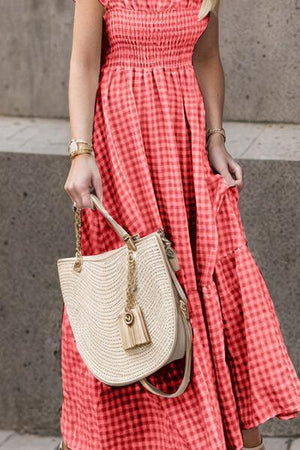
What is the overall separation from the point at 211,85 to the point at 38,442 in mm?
1694

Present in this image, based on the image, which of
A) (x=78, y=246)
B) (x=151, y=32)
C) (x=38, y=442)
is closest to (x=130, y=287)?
(x=78, y=246)

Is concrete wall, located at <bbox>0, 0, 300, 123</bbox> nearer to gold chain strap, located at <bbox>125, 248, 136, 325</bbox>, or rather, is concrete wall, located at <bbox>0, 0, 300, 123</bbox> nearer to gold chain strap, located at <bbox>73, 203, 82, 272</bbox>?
gold chain strap, located at <bbox>73, 203, 82, 272</bbox>

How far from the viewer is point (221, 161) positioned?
3650mm

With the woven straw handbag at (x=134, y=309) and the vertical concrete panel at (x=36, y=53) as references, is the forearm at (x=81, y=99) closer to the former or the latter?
the woven straw handbag at (x=134, y=309)

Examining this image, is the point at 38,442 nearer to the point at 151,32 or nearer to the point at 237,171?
the point at 237,171

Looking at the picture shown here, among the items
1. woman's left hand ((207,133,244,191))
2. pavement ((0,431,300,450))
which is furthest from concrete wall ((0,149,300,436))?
woman's left hand ((207,133,244,191))

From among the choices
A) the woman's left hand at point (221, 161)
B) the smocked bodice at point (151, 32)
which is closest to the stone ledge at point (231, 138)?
the woman's left hand at point (221, 161)

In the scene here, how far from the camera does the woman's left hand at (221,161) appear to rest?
12.0 ft

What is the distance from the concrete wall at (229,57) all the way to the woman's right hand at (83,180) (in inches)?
53.9

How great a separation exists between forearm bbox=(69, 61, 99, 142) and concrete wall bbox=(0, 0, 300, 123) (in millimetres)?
1277

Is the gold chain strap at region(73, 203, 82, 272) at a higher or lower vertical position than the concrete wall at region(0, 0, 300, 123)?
lower

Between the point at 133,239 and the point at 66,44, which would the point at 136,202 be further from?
the point at 66,44

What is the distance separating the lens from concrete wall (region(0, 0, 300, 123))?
4.52 m

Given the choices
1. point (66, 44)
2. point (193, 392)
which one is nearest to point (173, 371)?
point (193, 392)
